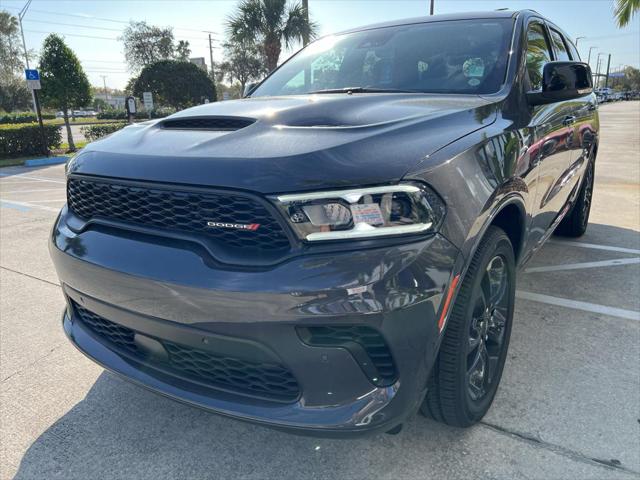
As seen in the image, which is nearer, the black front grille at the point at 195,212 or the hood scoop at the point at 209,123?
the black front grille at the point at 195,212

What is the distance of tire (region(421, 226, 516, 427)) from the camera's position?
5.80 ft

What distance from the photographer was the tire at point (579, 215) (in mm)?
4648

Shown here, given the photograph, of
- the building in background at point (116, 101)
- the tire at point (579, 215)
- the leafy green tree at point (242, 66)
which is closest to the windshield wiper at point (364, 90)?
the tire at point (579, 215)

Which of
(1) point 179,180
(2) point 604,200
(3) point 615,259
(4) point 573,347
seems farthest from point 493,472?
(2) point 604,200

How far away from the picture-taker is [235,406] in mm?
1604

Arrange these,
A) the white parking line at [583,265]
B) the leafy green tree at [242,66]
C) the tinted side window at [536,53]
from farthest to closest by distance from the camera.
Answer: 1. the leafy green tree at [242,66]
2. the white parking line at [583,265]
3. the tinted side window at [536,53]

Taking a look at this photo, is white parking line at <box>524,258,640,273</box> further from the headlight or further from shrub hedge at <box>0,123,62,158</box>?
shrub hedge at <box>0,123,62,158</box>

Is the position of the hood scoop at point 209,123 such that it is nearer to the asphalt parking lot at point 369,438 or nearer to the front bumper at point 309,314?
the front bumper at point 309,314

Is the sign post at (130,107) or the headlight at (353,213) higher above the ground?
the sign post at (130,107)

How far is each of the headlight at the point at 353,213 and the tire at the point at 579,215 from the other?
3700mm

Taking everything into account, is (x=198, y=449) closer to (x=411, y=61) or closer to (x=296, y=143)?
(x=296, y=143)

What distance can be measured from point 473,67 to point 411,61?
37 centimetres

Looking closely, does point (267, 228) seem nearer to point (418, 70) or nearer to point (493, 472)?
point (493, 472)

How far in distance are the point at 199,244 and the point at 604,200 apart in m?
6.93
